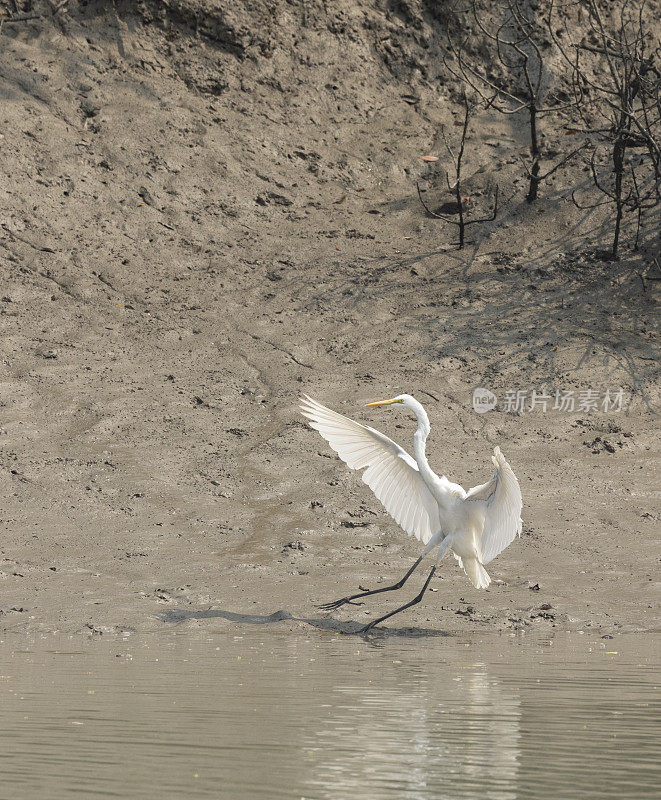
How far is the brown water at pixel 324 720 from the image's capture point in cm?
358

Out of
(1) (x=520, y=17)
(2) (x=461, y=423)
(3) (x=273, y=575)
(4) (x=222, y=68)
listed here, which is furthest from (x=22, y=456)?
(1) (x=520, y=17)

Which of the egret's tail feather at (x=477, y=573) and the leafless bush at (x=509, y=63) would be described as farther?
the leafless bush at (x=509, y=63)

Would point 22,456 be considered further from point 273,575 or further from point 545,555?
point 545,555

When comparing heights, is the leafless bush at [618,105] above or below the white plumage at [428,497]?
above

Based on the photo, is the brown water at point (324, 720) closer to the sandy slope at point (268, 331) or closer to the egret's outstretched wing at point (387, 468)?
the sandy slope at point (268, 331)

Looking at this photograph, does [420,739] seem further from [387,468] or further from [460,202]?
[460,202]

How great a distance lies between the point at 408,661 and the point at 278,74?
11248mm

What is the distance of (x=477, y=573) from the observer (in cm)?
744

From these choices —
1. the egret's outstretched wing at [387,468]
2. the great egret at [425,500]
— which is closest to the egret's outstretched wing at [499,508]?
the great egret at [425,500]

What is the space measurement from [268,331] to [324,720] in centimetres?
804

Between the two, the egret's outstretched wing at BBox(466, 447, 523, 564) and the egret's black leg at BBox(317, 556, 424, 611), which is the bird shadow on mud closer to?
the egret's black leg at BBox(317, 556, 424, 611)

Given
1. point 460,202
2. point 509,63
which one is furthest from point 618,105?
point 460,202

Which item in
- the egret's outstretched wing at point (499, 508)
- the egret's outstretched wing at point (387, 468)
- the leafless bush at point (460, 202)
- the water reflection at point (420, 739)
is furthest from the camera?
the leafless bush at point (460, 202)

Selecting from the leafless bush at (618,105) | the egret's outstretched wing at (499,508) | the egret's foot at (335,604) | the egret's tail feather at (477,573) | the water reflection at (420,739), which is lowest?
the water reflection at (420,739)
